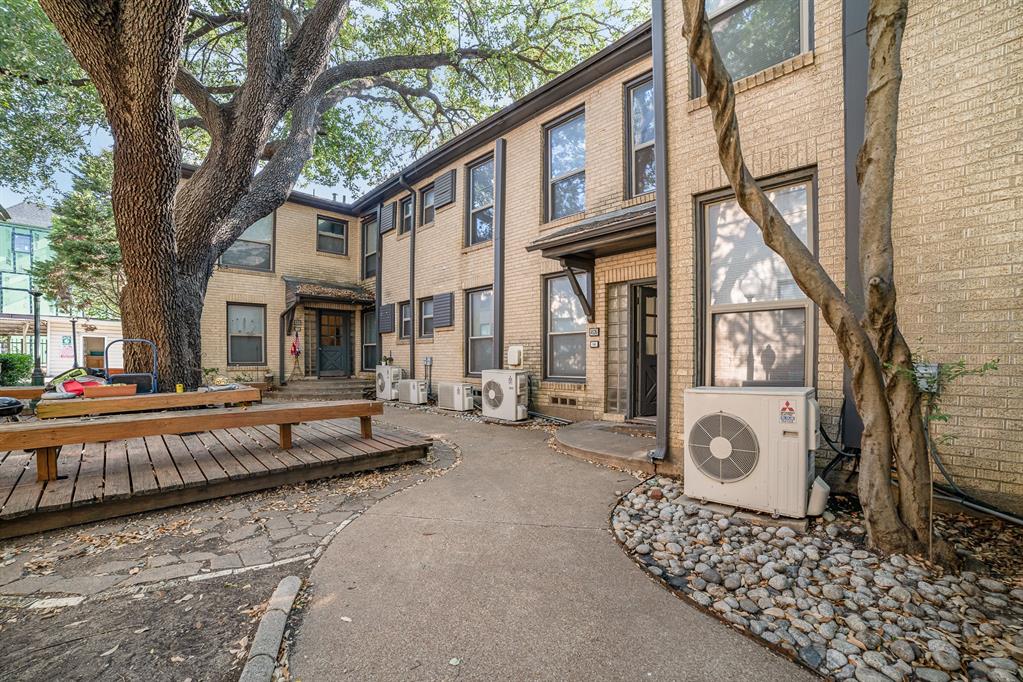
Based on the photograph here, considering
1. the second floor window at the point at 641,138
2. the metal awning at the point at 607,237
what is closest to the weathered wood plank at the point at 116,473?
the metal awning at the point at 607,237

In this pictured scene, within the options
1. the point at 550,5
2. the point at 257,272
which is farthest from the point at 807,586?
the point at 257,272

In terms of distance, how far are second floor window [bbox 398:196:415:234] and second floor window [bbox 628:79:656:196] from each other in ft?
22.1

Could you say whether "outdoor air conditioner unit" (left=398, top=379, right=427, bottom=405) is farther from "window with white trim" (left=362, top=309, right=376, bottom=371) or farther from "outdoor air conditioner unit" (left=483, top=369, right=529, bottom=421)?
"window with white trim" (left=362, top=309, right=376, bottom=371)

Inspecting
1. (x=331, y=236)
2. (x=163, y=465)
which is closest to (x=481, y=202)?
(x=331, y=236)

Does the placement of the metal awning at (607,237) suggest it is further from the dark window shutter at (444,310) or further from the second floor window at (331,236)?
the second floor window at (331,236)

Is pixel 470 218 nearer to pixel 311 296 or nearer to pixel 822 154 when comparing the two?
pixel 311 296

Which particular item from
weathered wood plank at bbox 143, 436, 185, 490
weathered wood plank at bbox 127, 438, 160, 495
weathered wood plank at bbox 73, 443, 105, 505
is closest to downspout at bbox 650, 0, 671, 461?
weathered wood plank at bbox 143, 436, 185, 490

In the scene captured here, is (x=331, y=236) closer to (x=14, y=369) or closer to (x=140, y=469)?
(x=14, y=369)

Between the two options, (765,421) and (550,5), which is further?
(550,5)

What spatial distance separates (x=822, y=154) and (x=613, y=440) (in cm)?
365

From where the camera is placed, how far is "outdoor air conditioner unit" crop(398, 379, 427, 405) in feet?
33.7

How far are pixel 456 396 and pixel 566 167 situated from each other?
5002mm

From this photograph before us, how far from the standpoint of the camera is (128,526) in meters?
3.14

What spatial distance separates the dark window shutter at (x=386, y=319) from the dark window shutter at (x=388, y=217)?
88.6 inches
